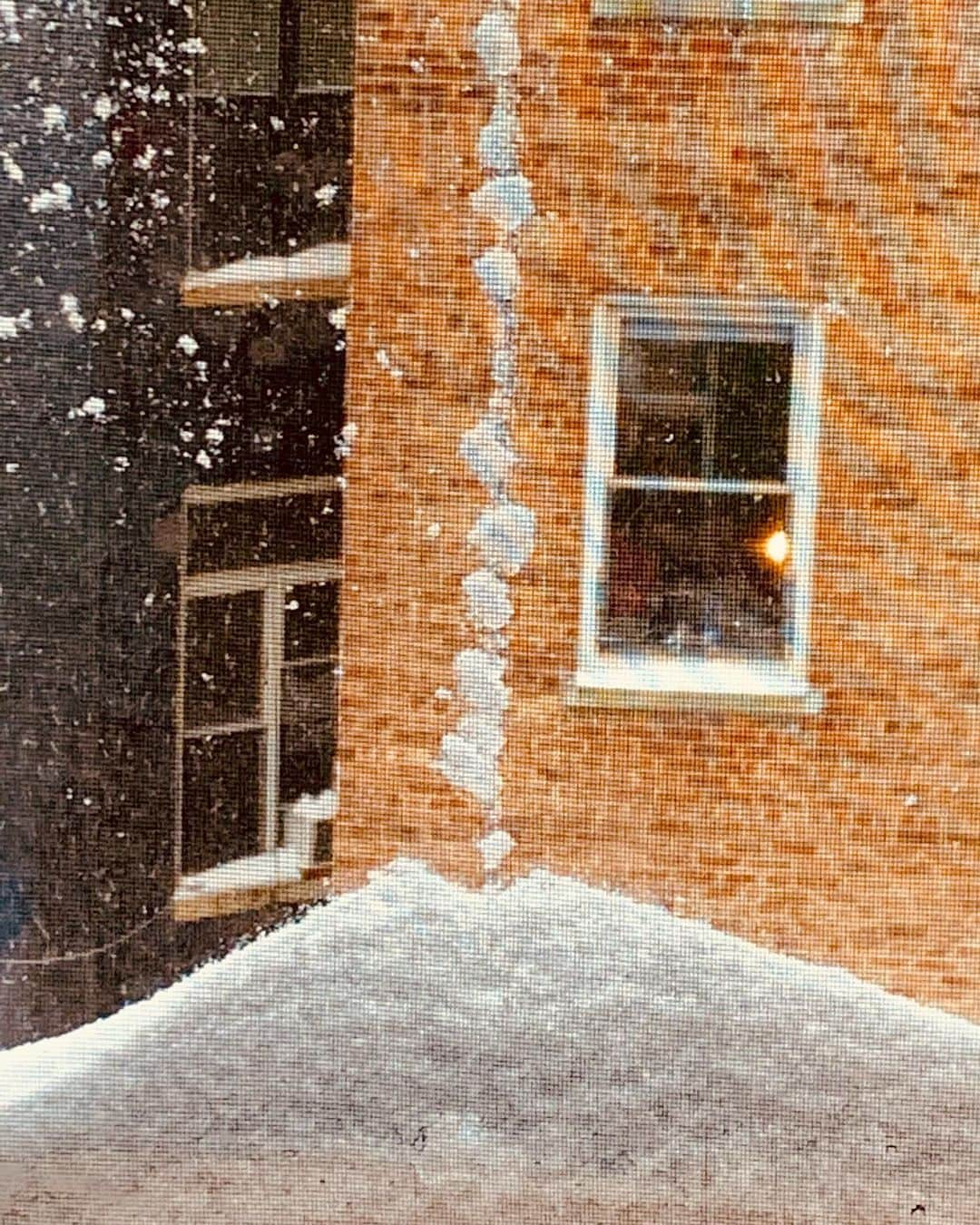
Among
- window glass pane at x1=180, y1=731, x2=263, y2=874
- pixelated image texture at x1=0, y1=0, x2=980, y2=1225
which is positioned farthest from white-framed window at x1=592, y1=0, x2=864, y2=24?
window glass pane at x1=180, y1=731, x2=263, y2=874

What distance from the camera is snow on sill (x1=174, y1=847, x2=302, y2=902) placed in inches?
31.7

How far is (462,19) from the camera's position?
0.75m

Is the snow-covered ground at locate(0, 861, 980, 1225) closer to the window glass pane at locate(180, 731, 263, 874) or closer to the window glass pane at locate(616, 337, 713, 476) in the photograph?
the window glass pane at locate(180, 731, 263, 874)

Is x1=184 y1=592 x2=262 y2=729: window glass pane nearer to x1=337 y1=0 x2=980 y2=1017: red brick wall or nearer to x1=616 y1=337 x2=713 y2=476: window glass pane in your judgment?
x1=337 y1=0 x2=980 y2=1017: red brick wall

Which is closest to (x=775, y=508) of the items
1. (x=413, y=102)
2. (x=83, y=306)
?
(x=413, y=102)

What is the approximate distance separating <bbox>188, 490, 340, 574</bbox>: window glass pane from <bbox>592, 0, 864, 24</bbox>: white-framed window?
401 millimetres

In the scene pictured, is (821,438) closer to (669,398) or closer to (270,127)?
(669,398)

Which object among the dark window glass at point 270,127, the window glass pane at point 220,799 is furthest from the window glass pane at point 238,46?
the window glass pane at point 220,799

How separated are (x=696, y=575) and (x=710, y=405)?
0.13 meters

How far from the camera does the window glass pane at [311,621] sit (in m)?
0.79

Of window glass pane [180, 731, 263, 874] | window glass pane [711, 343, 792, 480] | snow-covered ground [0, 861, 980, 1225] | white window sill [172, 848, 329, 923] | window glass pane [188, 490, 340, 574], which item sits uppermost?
window glass pane [711, 343, 792, 480]

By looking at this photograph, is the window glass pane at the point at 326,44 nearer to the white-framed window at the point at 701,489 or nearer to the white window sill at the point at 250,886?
the white-framed window at the point at 701,489

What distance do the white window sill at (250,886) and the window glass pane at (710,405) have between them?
40 centimetres

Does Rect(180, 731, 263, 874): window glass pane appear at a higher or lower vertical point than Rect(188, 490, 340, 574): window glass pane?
lower
